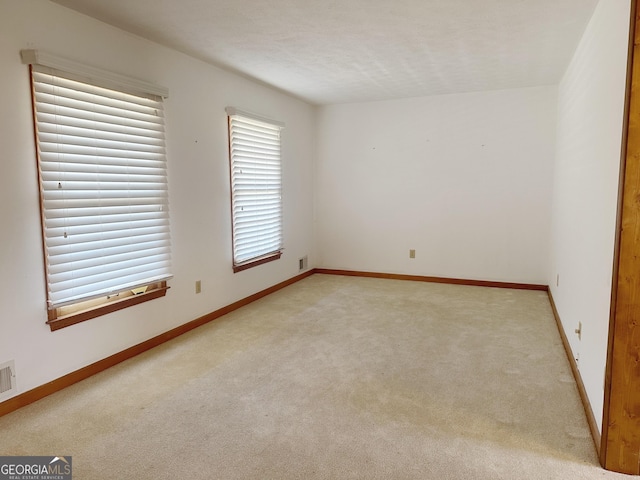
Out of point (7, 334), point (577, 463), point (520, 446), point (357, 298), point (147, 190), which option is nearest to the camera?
point (577, 463)

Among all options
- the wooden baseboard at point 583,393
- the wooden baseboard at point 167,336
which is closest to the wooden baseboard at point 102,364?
the wooden baseboard at point 167,336

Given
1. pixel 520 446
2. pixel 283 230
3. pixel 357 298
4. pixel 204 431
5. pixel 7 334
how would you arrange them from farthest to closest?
pixel 283 230 → pixel 357 298 → pixel 7 334 → pixel 204 431 → pixel 520 446

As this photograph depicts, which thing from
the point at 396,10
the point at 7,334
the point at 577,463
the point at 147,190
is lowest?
the point at 577,463

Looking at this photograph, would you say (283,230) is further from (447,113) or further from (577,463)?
(577,463)

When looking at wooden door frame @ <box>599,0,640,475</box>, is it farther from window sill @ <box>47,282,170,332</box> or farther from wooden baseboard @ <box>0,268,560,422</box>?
window sill @ <box>47,282,170,332</box>

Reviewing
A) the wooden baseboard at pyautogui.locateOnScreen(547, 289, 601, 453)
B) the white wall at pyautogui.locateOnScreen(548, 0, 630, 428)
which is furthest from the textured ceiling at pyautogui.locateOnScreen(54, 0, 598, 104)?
the wooden baseboard at pyautogui.locateOnScreen(547, 289, 601, 453)

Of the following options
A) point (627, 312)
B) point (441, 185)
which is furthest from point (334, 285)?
point (627, 312)

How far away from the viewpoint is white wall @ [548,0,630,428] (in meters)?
2.00

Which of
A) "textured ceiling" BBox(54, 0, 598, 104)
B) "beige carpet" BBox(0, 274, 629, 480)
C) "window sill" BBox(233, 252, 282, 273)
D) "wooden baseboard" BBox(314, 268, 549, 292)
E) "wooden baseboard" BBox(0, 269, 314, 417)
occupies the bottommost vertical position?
"beige carpet" BBox(0, 274, 629, 480)

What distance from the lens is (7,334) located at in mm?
2395

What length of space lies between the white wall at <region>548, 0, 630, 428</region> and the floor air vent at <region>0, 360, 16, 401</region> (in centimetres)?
310

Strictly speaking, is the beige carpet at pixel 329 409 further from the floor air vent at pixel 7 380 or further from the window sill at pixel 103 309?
the window sill at pixel 103 309

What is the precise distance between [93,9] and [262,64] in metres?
1.50

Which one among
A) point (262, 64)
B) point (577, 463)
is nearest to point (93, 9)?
point (262, 64)
